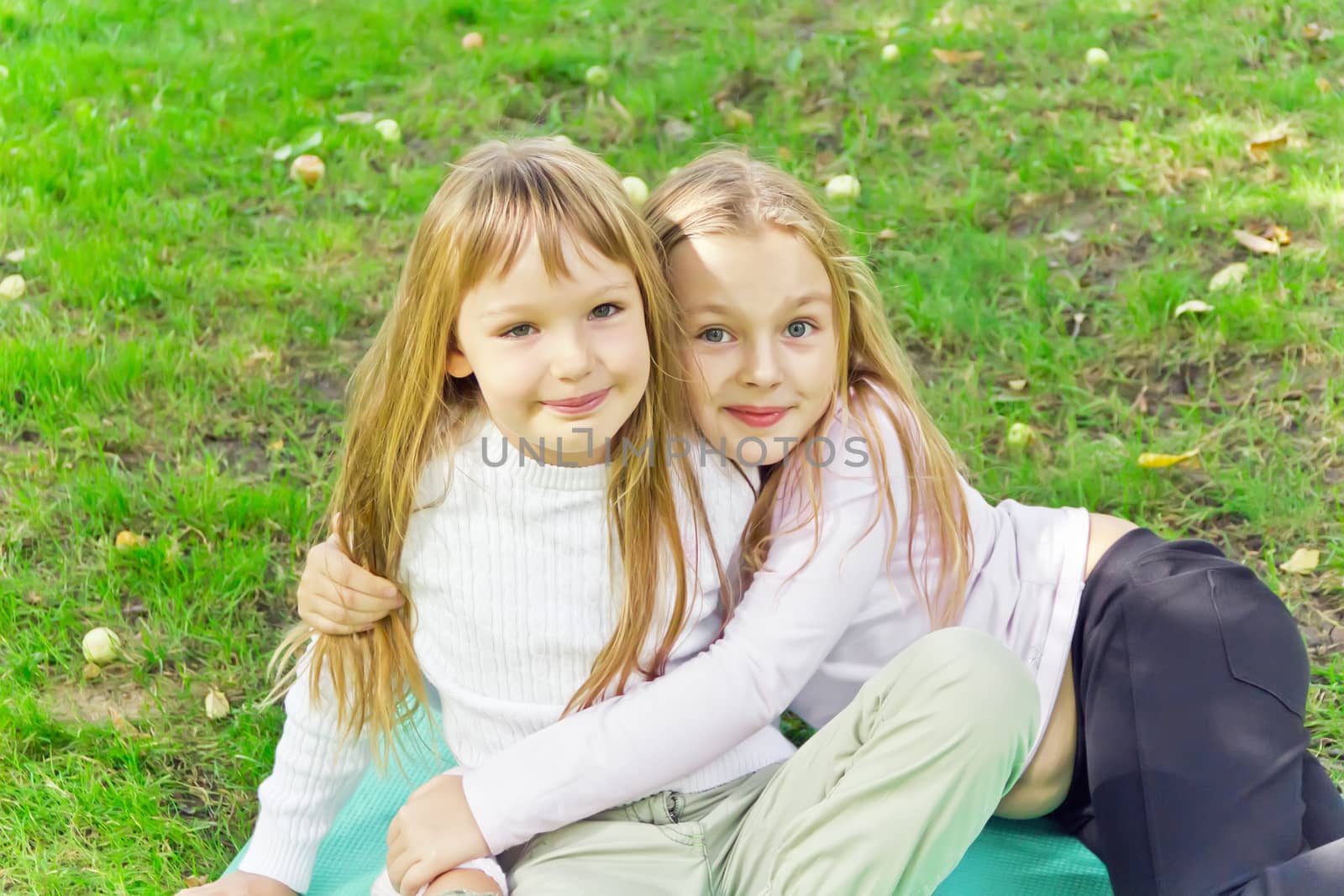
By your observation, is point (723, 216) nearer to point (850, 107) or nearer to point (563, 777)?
point (563, 777)

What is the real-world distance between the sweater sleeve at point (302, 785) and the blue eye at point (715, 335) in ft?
2.34

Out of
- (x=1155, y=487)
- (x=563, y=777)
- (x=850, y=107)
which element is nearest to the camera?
(x=563, y=777)

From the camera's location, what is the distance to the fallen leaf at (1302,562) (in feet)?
8.06

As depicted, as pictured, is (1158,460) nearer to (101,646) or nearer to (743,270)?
(743,270)

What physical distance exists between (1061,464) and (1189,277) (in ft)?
2.22

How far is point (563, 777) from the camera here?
168 cm

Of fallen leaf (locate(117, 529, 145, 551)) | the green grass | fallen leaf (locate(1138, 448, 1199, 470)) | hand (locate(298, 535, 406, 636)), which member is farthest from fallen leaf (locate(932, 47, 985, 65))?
hand (locate(298, 535, 406, 636))

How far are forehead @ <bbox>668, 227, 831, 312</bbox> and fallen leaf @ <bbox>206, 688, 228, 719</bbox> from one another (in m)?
1.15

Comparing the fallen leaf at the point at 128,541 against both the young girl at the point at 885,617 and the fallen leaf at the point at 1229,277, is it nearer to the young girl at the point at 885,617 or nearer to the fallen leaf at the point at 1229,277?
the young girl at the point at 885,617

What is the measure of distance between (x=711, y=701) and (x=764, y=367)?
1.42 feet

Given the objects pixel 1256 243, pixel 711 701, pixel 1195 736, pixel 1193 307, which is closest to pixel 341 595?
pixel 711 701

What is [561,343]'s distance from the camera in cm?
163

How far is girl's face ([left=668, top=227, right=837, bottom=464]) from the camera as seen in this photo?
1.76 m

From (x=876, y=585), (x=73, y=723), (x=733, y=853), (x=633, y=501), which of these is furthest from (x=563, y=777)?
(x=73, y=723)
